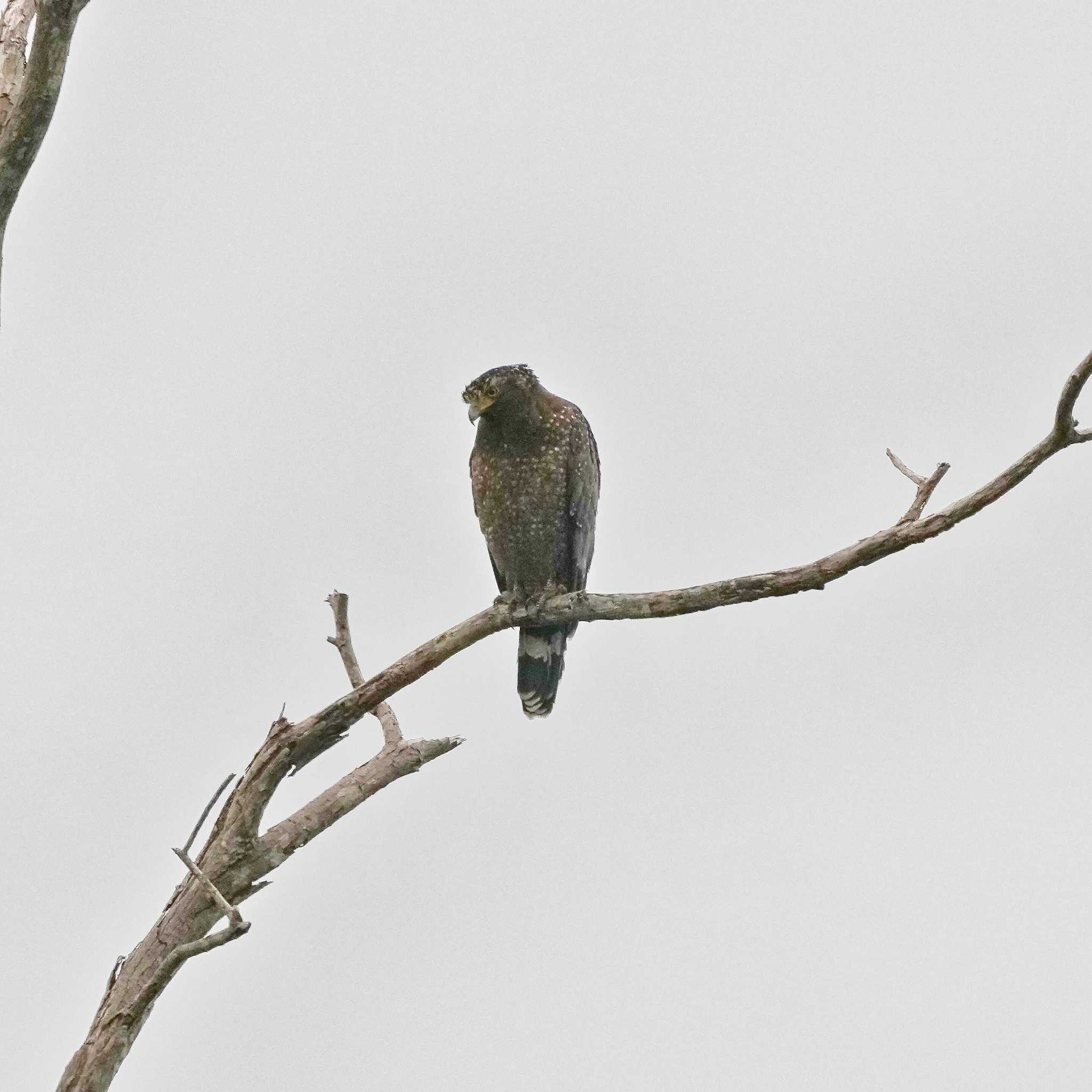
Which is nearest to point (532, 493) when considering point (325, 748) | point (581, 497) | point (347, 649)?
point (581, 497)

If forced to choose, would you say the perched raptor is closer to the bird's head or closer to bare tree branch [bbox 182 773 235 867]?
the bird's head

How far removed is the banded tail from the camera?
8453 mm

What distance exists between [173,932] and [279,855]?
0.51m

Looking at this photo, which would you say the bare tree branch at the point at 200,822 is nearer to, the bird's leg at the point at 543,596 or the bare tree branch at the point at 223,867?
the bare tree branch at the point at 223,867

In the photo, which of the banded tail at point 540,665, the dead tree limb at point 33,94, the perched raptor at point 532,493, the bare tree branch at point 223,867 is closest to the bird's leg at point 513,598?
the perched raptor at point 532,493

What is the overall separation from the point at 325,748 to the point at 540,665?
2.27m

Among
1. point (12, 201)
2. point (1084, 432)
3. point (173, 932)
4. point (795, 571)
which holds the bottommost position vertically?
point (173, 932)

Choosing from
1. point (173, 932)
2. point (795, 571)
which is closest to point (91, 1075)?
point (173, 932)

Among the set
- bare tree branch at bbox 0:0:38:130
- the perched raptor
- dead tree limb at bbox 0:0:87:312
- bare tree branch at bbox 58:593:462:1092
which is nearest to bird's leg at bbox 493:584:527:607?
the perched raptor

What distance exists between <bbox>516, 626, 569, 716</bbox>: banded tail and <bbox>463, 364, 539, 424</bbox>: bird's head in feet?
3.98

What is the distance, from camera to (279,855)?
637cm

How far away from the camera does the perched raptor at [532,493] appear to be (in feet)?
27.5

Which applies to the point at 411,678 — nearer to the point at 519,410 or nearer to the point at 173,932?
the point at 173,932

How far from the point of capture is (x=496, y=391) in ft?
27.3
